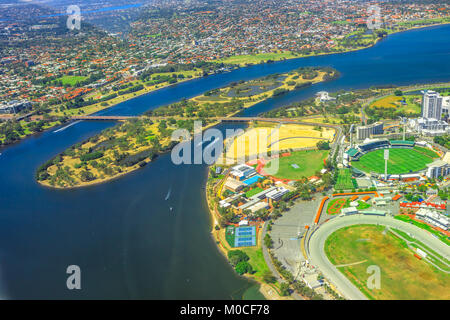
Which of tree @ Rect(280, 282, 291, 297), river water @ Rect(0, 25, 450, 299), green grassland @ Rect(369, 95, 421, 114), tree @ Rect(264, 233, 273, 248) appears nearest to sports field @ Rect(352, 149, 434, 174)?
green grassland @ Rect(369, 95, 421, 114)

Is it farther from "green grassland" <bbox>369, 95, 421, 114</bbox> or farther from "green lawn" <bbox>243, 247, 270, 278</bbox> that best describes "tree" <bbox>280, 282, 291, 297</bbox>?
"green grassland" <bbox>369, 95, 421, 114</bbox>

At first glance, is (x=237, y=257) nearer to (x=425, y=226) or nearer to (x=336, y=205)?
(x=336, y=205)

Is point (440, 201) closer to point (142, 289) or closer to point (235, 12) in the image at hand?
point (142, 289)

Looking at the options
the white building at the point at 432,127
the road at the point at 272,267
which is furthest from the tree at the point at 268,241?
the white building at the point at 432,127

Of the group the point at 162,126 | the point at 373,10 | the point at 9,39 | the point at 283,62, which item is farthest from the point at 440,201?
the point at 9,39

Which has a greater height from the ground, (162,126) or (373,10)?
(373,10)

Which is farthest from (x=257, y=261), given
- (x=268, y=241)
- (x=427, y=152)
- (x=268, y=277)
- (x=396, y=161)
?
(x=427, y=152)
